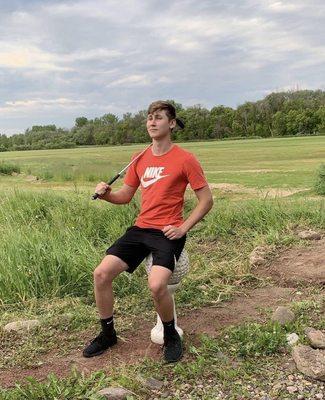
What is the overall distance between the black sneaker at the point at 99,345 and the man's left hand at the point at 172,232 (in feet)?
2.78

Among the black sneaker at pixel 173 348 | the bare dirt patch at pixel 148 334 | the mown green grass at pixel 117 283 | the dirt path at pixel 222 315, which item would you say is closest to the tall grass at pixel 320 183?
the mown green grass at pixel 117 283

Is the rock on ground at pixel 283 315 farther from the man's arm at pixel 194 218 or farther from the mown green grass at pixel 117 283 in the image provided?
the man's arm at pixel 194 218

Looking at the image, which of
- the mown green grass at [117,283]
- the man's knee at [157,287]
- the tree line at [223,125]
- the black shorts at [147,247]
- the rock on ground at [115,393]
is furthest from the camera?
the tree line at [223,125]

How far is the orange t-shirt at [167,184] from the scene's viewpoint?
12.7 feet

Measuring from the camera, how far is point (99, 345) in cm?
392

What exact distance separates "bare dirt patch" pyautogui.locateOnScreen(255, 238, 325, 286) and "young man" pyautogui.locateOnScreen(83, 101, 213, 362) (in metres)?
1.79

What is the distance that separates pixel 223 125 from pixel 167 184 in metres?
80.4

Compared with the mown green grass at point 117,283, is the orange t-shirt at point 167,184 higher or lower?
higher

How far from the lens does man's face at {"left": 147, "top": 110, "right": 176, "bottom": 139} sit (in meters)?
3.98

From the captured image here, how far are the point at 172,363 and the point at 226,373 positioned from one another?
1.25 ft

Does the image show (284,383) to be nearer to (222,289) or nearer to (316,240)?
(222,289)

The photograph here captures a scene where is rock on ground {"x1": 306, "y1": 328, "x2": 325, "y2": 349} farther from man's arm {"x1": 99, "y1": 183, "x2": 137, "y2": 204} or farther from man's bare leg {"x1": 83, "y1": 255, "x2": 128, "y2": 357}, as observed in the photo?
man's arm {"x1": 99, "y1": 183, "x2": 137, "y2": 204}

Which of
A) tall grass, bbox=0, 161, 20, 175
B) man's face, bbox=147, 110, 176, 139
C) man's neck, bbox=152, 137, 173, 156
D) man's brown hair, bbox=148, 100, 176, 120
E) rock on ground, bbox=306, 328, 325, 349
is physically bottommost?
rock on ground, bbox=306, 328, 325, 349

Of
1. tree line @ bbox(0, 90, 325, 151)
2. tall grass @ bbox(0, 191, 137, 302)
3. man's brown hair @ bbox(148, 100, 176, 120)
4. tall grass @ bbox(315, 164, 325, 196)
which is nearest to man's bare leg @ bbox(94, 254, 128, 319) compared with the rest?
man's brown hair @ bbox(148, 100, 176, 120)
